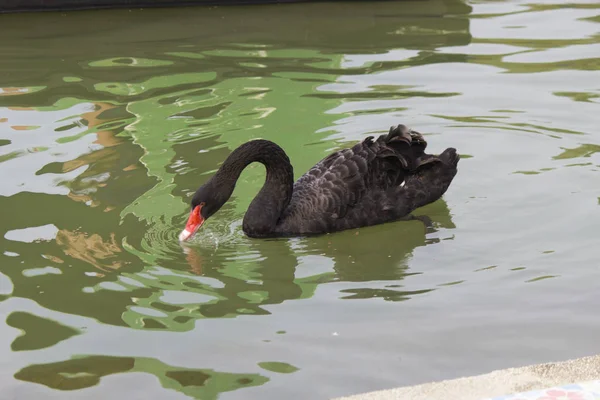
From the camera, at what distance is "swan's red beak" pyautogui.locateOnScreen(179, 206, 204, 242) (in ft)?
19.0

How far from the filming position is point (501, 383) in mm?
3822

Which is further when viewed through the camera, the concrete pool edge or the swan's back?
the swan's back

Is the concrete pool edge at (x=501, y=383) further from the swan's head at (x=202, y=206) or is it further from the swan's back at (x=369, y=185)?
the swan's back at (x=369, y=185)

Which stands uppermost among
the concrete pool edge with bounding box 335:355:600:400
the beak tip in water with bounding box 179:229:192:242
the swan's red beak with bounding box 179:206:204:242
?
the swan's red beak with bounding box 179:206:204:242

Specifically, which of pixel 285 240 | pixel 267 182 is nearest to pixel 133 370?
pixel 285 240

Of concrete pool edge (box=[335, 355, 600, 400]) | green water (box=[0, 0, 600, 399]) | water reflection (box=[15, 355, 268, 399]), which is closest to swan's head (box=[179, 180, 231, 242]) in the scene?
green water (box=[0, 0, 600, 399])

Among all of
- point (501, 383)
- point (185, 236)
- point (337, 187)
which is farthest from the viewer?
point (337, 187)

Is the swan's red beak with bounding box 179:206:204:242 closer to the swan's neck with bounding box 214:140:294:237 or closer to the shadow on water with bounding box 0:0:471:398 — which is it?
the shadow on water with bounding box 0:0:471:398

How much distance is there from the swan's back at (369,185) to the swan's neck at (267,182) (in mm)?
109

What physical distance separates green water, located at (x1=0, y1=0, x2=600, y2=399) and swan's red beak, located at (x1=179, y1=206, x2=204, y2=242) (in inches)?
3.7

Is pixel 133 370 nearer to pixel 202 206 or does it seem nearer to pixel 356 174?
pixel 202 206

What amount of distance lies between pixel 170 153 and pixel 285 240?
5.33ft

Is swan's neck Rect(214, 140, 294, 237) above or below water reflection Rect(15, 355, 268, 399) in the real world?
above

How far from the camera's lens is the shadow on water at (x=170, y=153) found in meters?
5.15
